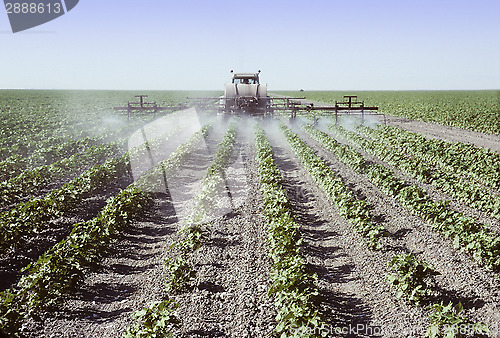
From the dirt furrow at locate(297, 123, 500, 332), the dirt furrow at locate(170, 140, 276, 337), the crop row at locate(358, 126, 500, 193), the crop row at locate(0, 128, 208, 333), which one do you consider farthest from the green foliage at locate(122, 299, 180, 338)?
the crop row at locate(358, 126, 500, 193)

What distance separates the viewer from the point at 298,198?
11938 mm

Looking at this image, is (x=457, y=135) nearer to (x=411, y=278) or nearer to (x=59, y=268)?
(x=411, y=278)

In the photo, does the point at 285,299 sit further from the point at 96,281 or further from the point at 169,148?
the point at 169,148

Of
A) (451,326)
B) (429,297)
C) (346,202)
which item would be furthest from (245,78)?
(451,326)

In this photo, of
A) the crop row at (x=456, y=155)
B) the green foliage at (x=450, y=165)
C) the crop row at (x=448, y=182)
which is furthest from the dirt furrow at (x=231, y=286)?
the crop row at (x=456, y=155)

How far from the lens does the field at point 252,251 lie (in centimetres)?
581

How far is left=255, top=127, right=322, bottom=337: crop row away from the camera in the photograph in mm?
5309

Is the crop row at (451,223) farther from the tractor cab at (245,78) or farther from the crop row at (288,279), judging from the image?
the tractor cab at (245,78)

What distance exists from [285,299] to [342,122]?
24351mm

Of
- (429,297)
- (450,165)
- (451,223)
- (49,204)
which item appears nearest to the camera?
(429,297)

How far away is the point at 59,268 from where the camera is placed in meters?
6.74

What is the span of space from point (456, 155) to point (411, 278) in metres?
11.0

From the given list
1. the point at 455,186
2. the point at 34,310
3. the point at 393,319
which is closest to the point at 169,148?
the point at 455,186

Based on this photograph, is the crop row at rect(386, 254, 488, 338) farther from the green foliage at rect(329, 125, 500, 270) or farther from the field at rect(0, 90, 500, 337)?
the green foliage at rect(329, 125, 500, 270)
